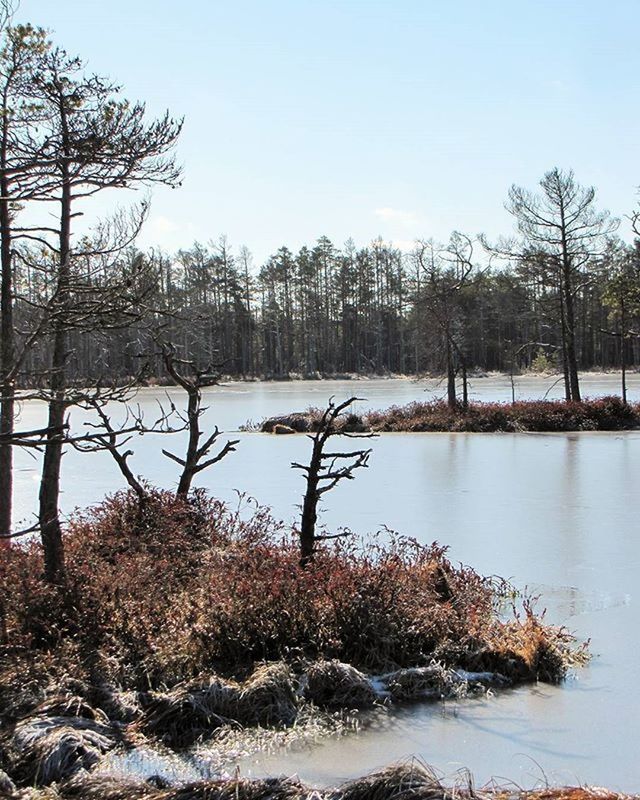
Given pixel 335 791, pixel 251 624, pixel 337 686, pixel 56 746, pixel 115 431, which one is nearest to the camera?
pixel 335 791

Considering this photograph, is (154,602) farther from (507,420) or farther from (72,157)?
(507,420)

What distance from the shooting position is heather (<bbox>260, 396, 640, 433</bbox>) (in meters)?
29.3

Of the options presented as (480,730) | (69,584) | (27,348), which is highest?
(27,348)

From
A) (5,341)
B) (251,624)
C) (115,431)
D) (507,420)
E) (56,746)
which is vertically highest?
(5,341)

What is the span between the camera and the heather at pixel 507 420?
29.3 meters

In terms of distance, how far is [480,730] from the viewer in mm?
5801

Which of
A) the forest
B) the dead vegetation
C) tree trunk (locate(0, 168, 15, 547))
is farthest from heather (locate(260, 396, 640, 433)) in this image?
the dead vegetation

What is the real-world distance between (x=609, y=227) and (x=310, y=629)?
28.0 m

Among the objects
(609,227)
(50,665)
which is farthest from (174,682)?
(609,227)

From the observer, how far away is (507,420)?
96.6 feet

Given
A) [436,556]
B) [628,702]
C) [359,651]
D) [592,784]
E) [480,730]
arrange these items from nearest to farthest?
[592,784] → [480,730] → [628,702] → [359,651] → [436,556]

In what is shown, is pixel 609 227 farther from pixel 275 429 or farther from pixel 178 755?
→ pixel 178 755

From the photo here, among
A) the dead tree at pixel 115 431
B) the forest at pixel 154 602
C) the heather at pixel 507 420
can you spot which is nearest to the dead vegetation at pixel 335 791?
the forest at pixel 154 602

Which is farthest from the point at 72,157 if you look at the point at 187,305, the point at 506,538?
the point at 187,305
